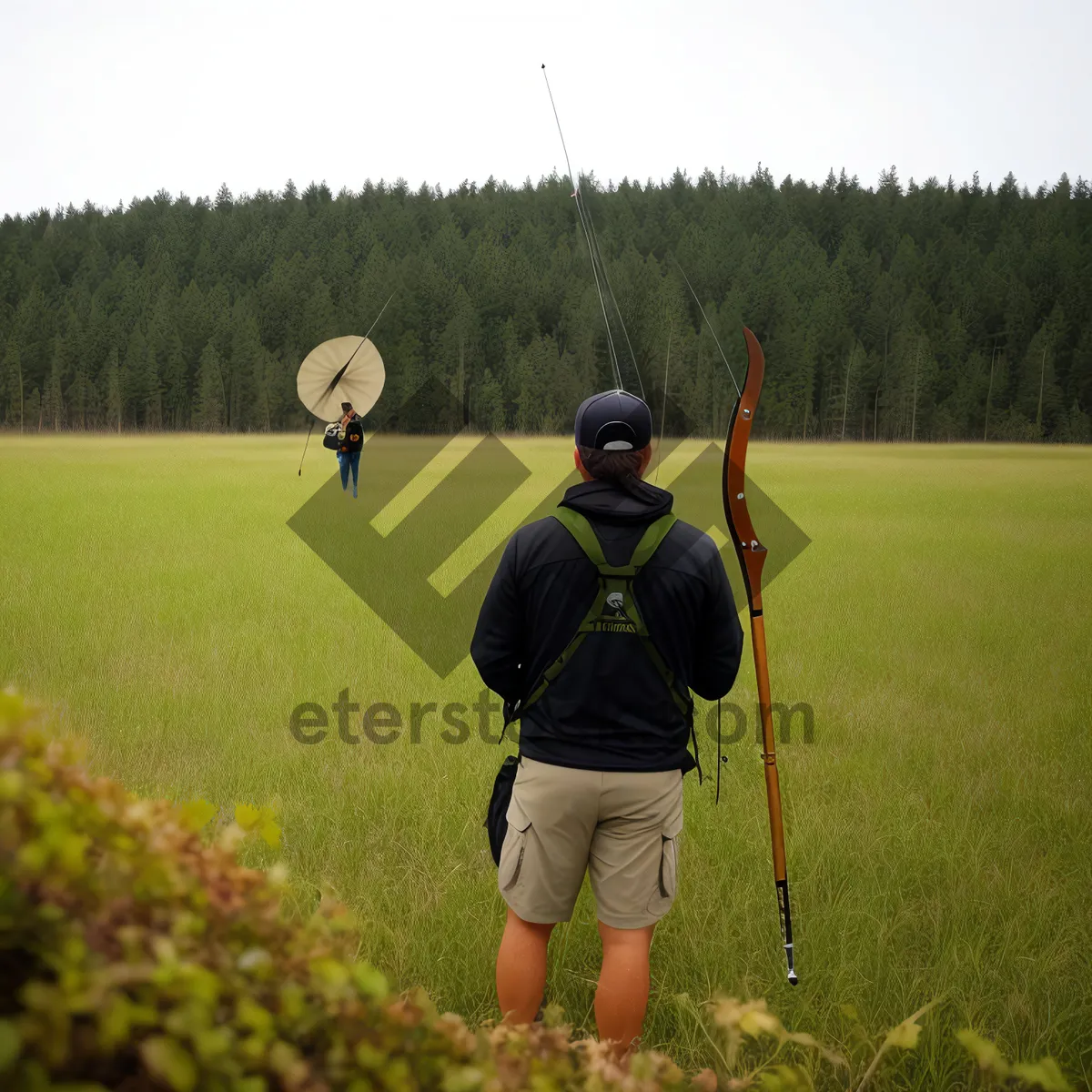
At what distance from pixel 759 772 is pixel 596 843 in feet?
11.2

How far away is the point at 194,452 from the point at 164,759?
38.4m

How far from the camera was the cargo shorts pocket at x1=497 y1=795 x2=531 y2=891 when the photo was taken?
274 cm

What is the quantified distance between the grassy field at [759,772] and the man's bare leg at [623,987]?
67 cm

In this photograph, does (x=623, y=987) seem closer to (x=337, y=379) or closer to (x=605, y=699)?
(x=605, y=699)

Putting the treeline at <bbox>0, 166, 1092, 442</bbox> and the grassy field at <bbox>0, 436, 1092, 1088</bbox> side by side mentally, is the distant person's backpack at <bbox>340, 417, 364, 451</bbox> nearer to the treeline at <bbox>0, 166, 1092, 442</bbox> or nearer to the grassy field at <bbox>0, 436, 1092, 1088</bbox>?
the grassy field at <bbox>0, 436, 1092, 1088</bbox>

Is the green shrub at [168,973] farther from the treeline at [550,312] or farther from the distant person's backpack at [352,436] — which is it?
the treeline at [550,312]

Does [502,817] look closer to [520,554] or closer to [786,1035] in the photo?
[520,554]

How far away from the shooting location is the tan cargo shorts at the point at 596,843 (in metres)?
2.67

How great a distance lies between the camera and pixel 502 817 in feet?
9.74

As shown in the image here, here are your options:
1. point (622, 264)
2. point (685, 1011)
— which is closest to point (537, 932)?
point (685, 1011)

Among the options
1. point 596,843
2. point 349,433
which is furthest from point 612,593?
point 349,433

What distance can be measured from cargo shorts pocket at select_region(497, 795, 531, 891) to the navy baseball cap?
114 cm

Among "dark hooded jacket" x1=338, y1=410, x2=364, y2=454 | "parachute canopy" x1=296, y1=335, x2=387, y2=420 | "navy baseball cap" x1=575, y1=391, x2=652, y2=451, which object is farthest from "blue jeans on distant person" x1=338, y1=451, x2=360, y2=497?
"navy baseball cap" x1=575, y1=391, x2=652, y2=451

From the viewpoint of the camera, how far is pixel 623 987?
267cm
